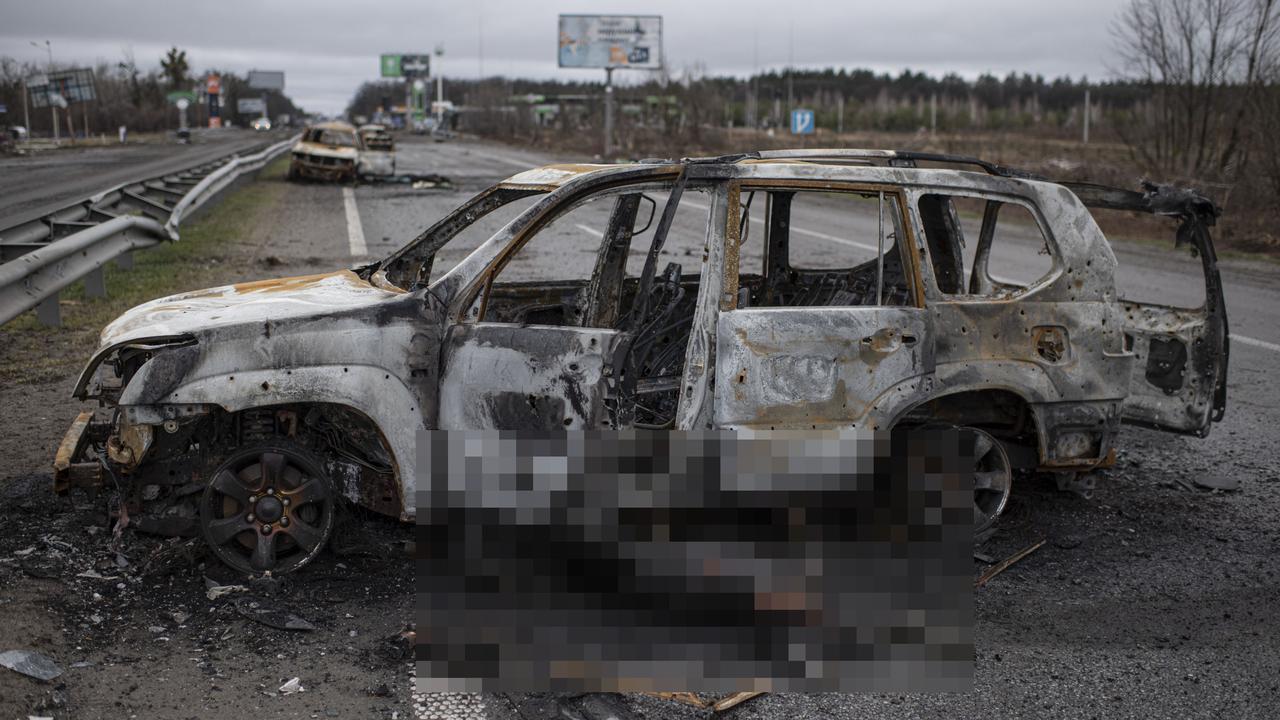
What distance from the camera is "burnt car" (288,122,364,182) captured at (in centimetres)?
2906

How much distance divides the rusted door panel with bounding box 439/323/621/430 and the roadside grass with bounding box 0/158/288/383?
4.81 meters

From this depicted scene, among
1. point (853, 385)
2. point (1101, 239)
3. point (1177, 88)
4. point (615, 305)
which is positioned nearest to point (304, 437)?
point (615, 305)

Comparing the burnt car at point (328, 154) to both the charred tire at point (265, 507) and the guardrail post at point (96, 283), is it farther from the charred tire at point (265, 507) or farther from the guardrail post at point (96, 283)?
the charred tire at point (265, 507)

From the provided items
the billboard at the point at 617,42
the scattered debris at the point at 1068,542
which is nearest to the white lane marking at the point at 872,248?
the scattered debris at the point at 1068,542

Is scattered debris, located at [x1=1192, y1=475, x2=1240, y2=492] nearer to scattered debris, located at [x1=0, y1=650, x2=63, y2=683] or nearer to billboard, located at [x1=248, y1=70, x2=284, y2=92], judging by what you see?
scattered debris, located at [x1=0, y1=650, x2=63, y2=683]

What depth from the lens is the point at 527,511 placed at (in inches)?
180

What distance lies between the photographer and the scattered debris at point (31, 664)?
3.92 m

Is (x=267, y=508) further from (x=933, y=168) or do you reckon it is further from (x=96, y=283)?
(x=96, y=283)

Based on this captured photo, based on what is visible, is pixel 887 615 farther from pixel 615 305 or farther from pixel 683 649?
pixel 615 305

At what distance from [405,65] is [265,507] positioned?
150955 millimetres

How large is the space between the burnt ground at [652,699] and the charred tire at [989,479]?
7.4 inches

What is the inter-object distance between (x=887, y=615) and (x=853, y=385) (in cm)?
101

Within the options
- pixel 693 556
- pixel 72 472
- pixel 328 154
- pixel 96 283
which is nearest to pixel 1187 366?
pixel 693 556

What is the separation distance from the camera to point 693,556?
4.57 meters
